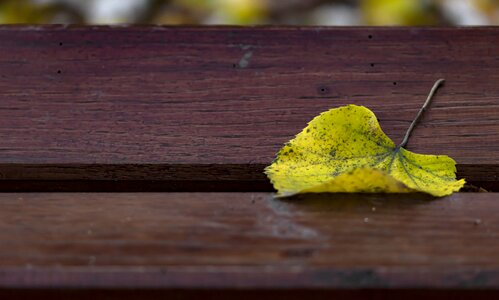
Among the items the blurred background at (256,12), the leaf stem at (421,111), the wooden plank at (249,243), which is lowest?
the wooden plank at (249,243)

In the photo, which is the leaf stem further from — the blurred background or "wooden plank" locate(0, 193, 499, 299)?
the blurred background

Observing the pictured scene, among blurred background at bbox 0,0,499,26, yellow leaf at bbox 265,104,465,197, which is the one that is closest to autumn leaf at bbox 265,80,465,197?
yellow leaf at bbox 265,104,465,197

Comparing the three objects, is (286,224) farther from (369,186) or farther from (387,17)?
(387,17)

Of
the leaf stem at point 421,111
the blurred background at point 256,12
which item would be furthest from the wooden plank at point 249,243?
the blurred background at point 256,12

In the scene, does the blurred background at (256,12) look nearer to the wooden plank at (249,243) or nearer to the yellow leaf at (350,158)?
the yellow leaf at (350,158)

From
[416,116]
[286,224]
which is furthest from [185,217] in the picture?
[416,116]

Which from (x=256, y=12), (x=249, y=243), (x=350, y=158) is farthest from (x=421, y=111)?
(x=256, y=12)
